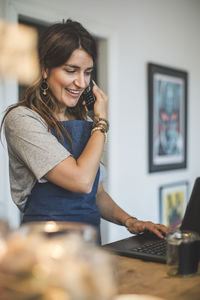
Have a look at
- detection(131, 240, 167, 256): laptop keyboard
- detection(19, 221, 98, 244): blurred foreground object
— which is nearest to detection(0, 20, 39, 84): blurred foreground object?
detection(131, 240, 167, 256): laptop keyboard

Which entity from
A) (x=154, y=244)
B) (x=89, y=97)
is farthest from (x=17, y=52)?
(x=154, y=244)

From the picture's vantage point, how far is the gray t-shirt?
1.44 m

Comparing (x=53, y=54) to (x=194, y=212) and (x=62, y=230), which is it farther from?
(x=62, y=230)

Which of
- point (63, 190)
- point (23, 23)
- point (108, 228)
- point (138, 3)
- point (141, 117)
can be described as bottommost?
point (108, 228)

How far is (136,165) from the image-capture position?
372cm

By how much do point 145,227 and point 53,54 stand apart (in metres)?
0.73

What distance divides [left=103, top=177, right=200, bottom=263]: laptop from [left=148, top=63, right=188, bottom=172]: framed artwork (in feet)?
8.07

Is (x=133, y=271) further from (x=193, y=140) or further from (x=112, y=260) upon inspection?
(x=193, y=140)

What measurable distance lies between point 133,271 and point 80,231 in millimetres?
607

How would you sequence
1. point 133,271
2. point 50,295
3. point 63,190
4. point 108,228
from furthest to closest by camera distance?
point 108,228, point 63,190, point 133,271, point 50,295

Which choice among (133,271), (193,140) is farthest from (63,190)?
(193,140)

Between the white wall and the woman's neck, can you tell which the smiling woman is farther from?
the white wall

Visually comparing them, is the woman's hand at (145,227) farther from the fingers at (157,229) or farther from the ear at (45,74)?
the ear at (45,74)

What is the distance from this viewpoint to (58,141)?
157 centimetres
